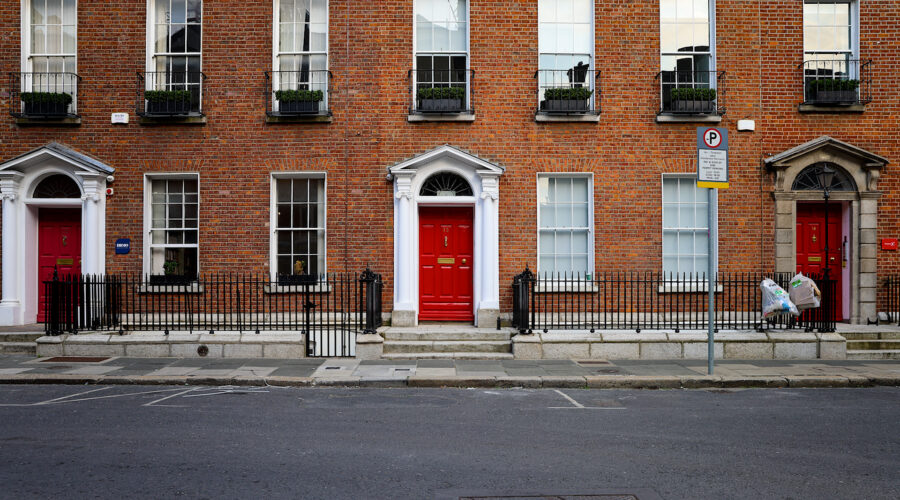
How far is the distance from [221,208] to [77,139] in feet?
10.9

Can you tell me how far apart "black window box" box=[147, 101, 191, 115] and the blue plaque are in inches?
104

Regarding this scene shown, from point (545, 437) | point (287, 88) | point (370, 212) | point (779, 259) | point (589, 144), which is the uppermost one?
point (287, 88)

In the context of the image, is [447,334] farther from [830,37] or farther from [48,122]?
[830,37]

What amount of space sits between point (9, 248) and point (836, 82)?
56.2ft

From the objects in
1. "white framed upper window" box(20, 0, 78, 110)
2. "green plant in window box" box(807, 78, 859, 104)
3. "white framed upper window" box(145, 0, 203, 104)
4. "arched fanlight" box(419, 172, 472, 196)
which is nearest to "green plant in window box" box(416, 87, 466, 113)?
"arched fanlight" box(419, 172, 472, 196)

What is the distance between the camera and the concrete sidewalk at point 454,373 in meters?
9.46

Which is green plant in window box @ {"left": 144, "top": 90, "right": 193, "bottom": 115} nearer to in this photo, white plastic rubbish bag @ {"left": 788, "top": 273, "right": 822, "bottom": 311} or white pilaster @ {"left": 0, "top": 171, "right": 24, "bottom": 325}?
white pilaster @ {"left": 0, "top": 171, "right": 24, "bottom": 325}

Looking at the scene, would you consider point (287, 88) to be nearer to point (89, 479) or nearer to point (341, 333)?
point (341, 333)

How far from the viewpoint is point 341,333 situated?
11.9 metres

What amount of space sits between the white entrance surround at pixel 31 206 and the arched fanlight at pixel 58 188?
0.46 ft

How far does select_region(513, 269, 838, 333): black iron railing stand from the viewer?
39.1ft

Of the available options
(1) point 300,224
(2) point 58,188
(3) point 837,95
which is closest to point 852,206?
(3) point 837,95

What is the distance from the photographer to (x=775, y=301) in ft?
36.6

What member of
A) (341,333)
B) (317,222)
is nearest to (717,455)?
(341,333)
